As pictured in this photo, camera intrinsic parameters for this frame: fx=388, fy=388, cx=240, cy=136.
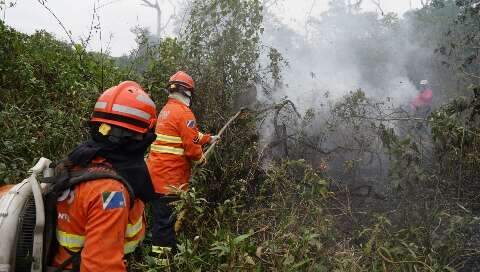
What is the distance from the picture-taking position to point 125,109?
70.4 inches

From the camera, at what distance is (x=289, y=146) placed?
6.28 m

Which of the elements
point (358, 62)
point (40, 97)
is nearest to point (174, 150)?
point (40, 97)

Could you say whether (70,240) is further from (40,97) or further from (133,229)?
(40,97)

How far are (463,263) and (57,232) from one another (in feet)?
11.5

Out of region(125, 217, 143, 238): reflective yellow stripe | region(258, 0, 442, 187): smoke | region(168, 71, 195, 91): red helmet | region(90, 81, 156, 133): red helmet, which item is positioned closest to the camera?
region(90, 81, 156, 133): red helmet

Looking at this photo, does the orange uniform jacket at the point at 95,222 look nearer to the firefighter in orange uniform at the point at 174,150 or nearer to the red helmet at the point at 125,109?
the red helmet at the point at 125,109

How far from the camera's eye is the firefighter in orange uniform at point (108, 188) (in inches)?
64.3

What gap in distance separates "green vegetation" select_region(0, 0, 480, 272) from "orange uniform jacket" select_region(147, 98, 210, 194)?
286mm

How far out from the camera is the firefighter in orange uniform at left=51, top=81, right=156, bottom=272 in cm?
163

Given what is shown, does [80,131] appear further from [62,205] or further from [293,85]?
[293,85]

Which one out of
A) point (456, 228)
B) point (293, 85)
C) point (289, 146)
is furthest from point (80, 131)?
point (293, 85)

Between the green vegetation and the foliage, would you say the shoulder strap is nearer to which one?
the green vegetation

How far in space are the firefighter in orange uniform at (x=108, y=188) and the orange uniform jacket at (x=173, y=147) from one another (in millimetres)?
2015

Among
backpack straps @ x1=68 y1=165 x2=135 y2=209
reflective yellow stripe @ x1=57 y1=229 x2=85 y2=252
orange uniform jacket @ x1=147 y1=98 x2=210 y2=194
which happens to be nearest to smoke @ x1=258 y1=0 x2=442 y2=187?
orange uniform jacket @ x1=147 y1=98 x2=210 y2=194
